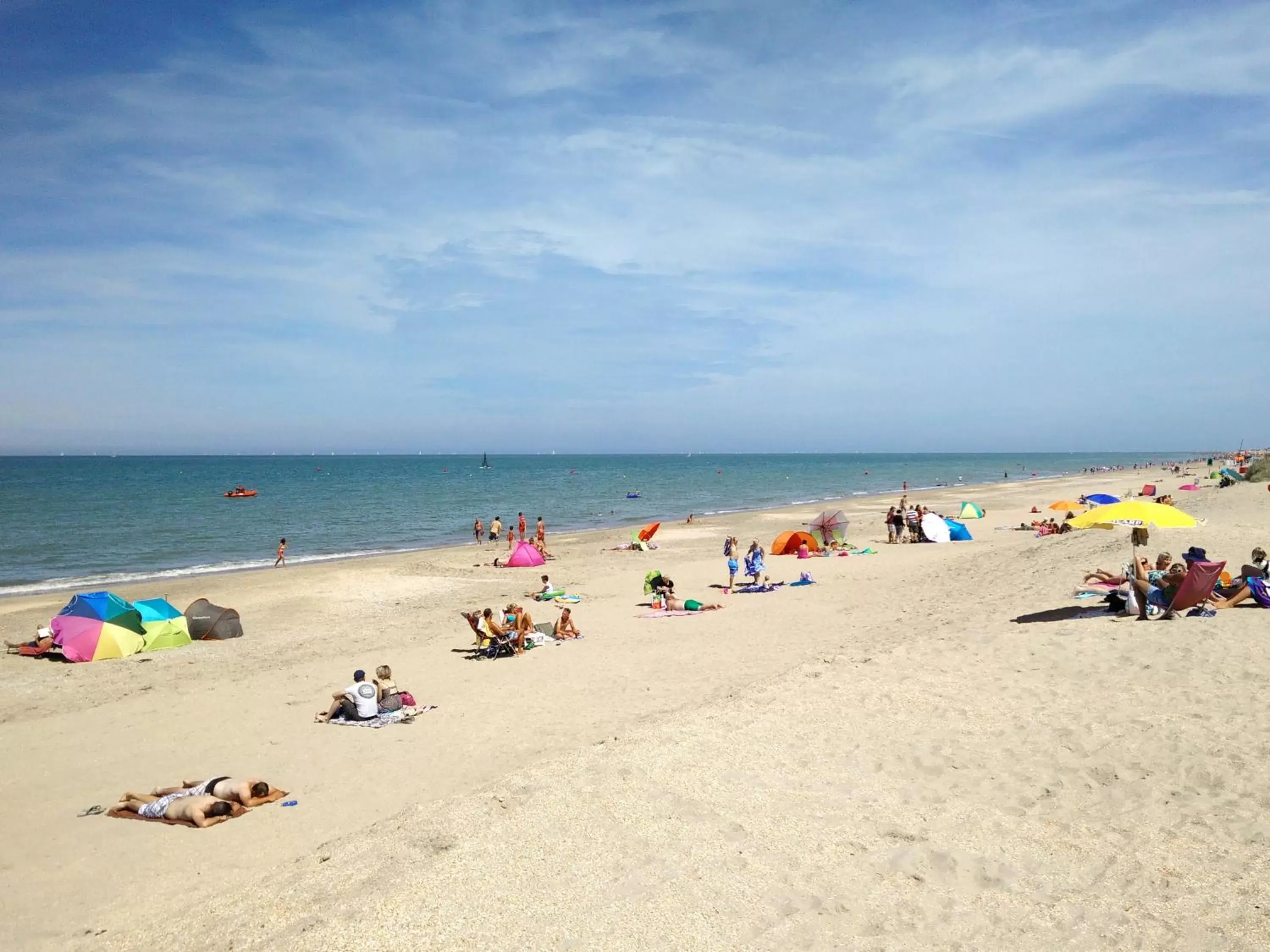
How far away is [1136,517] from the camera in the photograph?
15984 mm

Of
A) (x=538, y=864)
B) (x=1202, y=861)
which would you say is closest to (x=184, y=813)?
(x=538, y=864)

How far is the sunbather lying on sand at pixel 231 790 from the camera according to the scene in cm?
761

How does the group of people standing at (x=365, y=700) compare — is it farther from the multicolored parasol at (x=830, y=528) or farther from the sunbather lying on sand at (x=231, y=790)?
the multicolored parasol at (x=830, y=528)

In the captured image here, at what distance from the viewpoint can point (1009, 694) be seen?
8781 mm

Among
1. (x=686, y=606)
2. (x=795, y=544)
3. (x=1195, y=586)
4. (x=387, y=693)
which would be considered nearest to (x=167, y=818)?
(x=387, y=693)

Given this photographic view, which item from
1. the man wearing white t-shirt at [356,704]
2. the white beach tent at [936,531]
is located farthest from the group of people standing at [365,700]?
the white beach tent at [936,531]

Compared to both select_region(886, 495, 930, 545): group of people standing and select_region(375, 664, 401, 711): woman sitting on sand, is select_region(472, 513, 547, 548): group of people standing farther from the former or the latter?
select_region(375, 664, 401, 711): woman sitting on sand

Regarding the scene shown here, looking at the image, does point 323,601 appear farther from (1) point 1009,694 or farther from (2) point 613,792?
(1) point 1009,694

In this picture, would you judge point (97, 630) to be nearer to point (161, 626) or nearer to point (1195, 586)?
point (161, 626)

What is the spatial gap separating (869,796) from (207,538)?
36661mm

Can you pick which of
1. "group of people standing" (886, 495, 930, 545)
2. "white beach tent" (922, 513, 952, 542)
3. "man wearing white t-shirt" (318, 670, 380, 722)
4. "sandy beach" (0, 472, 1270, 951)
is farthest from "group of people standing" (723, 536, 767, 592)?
"man wearing white t-shirt" (318, 670, 380, 722)

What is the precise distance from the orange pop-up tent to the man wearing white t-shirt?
54.5 ft

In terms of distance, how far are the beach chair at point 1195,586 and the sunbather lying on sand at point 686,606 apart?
8.22m

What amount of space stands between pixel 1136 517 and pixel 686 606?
9.36 m
